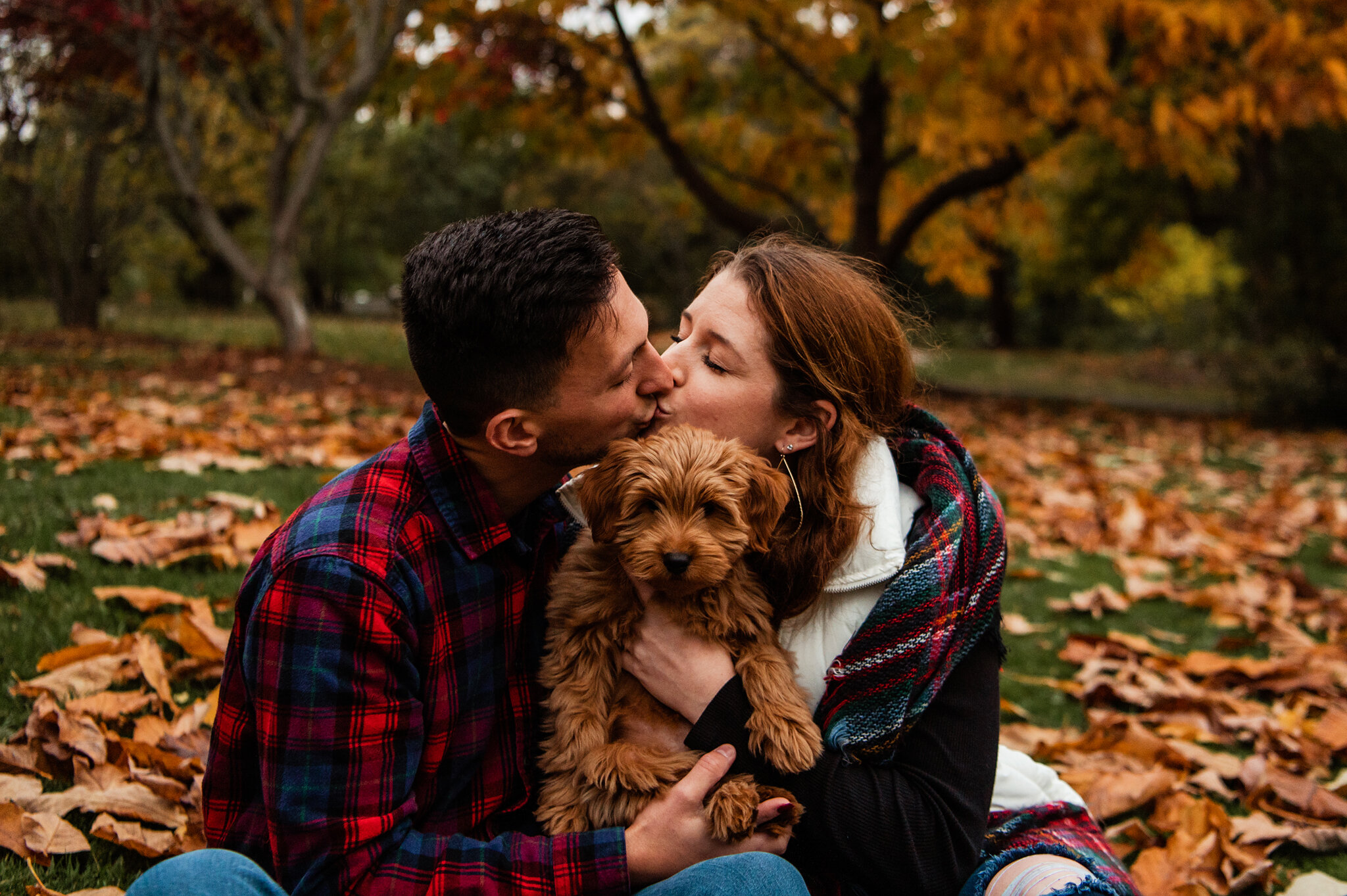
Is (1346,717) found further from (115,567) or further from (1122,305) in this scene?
(1122,305)

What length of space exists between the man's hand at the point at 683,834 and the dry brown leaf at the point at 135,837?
132 centimetres

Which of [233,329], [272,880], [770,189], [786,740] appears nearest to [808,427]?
[786,740]

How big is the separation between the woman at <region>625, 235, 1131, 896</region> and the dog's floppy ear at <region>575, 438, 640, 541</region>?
262 mm

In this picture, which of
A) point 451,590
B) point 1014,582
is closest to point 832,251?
point 451,590

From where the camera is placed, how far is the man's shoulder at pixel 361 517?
176 centimetres

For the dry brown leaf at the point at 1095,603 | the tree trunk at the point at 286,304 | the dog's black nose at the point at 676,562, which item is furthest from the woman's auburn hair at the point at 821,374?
the tree trunk at the point at 286,304

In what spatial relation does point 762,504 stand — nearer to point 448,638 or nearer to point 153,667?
point 448,638

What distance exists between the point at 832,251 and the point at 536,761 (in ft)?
5.38

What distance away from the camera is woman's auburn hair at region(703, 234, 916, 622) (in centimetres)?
237

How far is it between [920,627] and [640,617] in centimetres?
68

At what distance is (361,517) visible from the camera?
1.84 m

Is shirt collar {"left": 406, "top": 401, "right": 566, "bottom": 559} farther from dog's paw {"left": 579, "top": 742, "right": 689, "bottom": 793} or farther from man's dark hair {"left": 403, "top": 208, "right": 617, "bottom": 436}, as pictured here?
dog's paw {"left": 579, "top": 742, "right": 689, "bottom": 793}

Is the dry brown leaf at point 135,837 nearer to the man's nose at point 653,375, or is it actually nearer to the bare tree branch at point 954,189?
the man's nose at point 653,375

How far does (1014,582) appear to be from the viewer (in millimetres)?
5770
